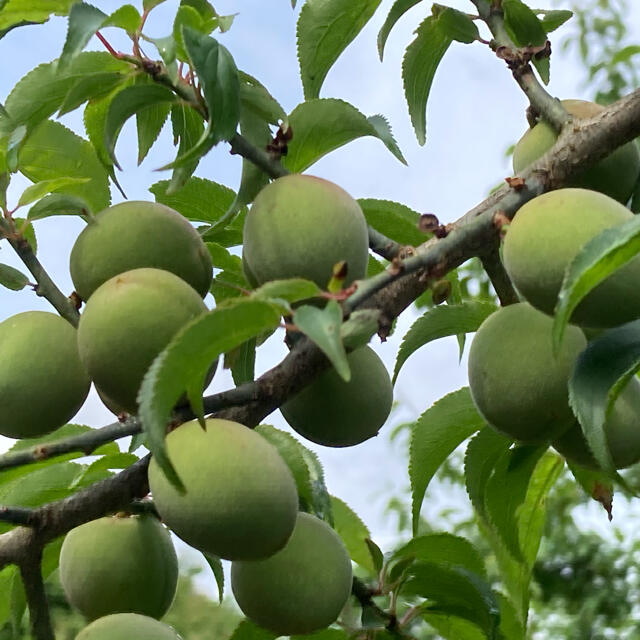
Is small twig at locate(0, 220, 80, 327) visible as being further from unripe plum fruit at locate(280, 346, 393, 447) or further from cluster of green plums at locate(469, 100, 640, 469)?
cluster of green plums at locate(469, 100, 640, 469)

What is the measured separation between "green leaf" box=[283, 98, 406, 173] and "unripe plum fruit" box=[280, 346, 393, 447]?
0.54 ft

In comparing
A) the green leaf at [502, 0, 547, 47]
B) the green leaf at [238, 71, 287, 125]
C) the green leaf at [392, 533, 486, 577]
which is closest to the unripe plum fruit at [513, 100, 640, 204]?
the green leaf at [502, 0, 547, 47]

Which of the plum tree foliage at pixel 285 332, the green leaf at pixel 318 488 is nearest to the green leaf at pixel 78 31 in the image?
the plum tree foliage at pixel 285 332

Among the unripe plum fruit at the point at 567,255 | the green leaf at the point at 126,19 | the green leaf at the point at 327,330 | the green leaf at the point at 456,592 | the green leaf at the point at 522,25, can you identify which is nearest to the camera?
the green leaf at the point at 327,330

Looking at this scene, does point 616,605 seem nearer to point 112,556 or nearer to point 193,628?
point 193,628

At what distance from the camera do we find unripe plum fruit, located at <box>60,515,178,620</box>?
760 mm

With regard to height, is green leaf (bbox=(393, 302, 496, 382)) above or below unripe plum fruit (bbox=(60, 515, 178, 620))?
above

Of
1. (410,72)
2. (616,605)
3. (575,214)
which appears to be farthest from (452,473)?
(575,214)

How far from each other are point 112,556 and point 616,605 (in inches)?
147

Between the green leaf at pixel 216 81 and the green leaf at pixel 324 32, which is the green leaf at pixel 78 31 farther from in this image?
the green leaf at pixel 324 32

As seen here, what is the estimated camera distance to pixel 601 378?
0.60 m

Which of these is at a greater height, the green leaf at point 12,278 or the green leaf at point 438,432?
the green leaf at point 12,278

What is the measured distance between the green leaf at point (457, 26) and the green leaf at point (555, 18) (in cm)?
9

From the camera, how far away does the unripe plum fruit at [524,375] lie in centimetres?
67
